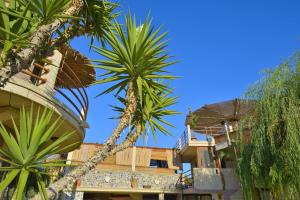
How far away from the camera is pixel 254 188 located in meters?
11.9

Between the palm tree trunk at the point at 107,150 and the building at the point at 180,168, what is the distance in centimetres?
1191

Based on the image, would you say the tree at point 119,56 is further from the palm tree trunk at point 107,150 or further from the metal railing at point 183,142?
the metal railing at point 183,142

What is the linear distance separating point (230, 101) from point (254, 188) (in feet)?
19.0

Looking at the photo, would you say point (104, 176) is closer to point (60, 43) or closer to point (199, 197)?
point (199, 197)

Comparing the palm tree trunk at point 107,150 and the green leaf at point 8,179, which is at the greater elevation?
the palm tree trunk at point 107,150

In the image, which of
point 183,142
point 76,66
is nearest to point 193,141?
point 183,142

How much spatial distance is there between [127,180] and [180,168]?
4.95 metres

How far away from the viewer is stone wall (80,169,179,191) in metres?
18.4

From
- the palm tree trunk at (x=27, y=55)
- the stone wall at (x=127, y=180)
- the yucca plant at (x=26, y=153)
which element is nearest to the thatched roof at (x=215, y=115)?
the stone wall at (x=127, y=180)

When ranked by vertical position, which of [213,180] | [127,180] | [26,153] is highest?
[127,180]

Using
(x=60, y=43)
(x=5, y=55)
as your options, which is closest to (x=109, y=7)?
(x=60, y=43)

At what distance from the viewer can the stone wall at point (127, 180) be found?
18.4m

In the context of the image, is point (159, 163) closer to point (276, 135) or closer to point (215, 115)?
point (215, 115)

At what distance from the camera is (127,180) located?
63.1 feet
